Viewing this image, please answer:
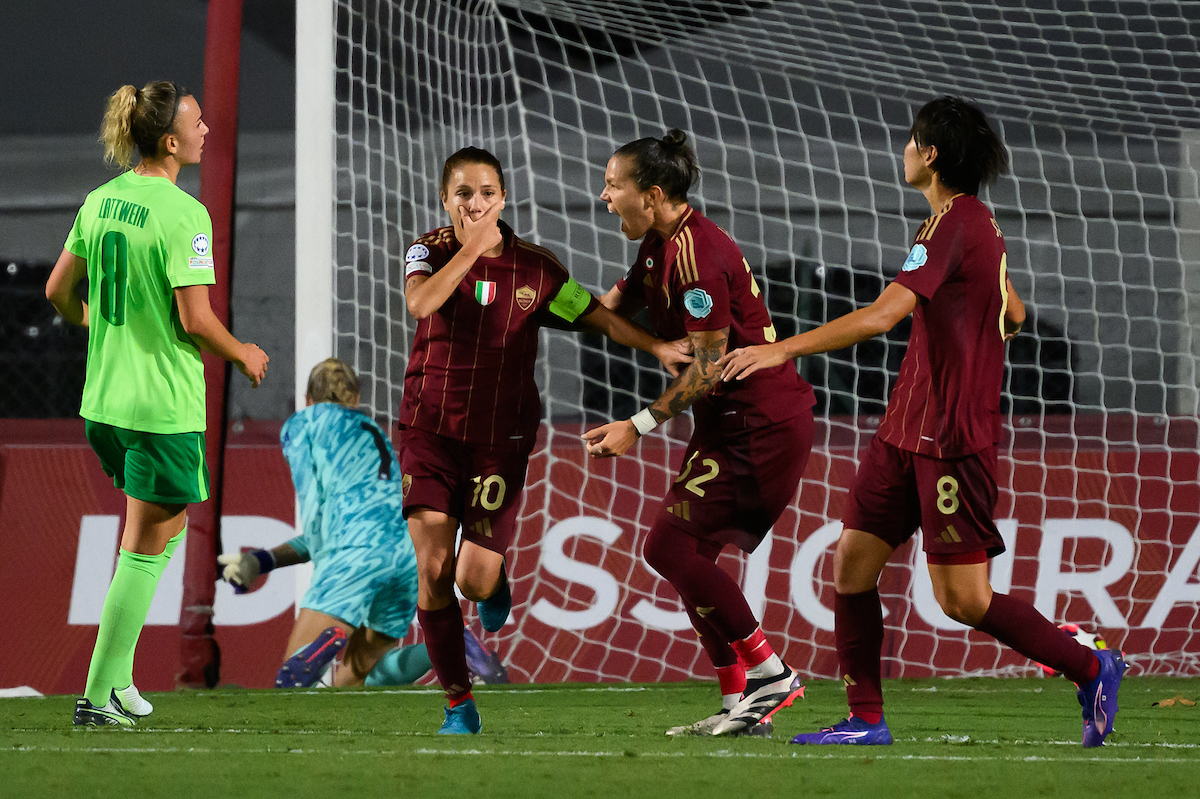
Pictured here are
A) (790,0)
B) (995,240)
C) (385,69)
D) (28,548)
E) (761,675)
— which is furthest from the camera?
(790,0)

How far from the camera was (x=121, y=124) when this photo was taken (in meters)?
3.73

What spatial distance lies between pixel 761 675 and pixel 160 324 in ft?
6.09

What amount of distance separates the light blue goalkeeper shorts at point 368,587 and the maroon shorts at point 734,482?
7.27 ft

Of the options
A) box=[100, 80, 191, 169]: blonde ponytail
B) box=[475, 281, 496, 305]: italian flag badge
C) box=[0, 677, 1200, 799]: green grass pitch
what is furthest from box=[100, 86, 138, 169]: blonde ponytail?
box=[0, 677, 1200, 799]: green grass pitch

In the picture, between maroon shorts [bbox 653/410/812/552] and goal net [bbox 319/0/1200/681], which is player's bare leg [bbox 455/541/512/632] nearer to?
maroon shorts [bbox 653/410/812/552]

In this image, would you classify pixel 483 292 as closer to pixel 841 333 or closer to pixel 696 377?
pixel 696 377

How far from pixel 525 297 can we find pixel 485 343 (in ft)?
0.57

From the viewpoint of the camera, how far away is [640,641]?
6203 millimetres

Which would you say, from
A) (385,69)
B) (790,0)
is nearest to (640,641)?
(385,69)

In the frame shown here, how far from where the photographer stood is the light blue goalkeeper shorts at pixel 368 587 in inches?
219

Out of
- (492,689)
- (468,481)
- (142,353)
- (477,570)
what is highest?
(142,353)

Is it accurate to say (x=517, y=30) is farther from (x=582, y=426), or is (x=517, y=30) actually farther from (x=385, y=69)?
(x=582, y=426)

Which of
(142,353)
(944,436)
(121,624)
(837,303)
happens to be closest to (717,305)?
(944,436)

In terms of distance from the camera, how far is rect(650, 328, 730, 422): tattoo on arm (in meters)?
3.53
